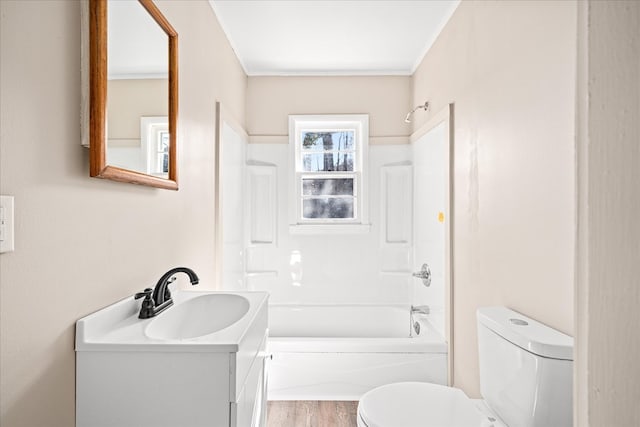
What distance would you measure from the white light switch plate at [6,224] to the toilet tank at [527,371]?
145 centimetres

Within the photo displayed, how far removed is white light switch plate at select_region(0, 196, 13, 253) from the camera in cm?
75

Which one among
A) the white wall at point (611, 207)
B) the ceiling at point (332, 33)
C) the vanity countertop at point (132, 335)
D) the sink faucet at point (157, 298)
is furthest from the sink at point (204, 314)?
the ceiling at point (332, 33)

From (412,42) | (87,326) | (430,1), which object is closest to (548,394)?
(87,326)

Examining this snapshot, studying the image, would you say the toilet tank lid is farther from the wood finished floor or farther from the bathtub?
the wood finished floor

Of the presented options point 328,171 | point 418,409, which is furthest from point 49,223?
point 328,171

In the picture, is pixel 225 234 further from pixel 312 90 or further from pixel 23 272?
pixel 23 272

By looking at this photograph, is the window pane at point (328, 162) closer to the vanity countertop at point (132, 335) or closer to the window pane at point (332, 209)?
the window pane at point (332, 209)

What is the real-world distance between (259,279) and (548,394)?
2629 millimetres

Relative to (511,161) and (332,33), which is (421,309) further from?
(332,33)

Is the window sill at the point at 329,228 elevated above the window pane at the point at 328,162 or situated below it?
below

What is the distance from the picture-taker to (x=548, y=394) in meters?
1.20

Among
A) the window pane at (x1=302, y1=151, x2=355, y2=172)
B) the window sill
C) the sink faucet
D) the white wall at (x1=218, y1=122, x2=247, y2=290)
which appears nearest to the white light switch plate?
the sink faucet

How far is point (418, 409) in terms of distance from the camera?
1.51m

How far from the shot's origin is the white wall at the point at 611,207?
762 millimetres
